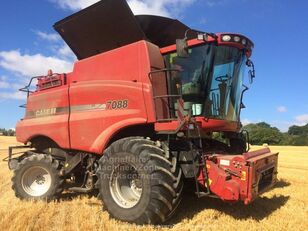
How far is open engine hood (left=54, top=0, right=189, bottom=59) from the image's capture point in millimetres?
6344

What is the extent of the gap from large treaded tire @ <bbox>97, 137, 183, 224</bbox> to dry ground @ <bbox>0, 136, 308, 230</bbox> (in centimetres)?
15

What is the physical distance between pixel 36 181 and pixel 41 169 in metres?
0.27

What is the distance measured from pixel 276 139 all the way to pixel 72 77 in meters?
45.5

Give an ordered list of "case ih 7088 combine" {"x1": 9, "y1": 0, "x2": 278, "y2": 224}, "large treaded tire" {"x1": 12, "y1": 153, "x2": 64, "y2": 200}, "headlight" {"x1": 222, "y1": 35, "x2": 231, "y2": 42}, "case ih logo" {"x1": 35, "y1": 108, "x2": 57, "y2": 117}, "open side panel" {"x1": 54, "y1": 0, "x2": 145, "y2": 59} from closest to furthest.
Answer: "case ih 7088 combine" {"x1": 9, "y1": 0, "x2": 278, "y2": 224}, "headlight" {"x1": 222, "y1": 35, "x2": 231, "y2": 42}, "open side panel" {"x1": 54, "y1": 0, "x2": 145, "y2": 59}, "large treaded tire" {"x1": 12, "y1": 153, "x2": 64, "y2": 200}, "case ih logo" {"x1": 35, "y1": 108, "x2": 57, "y2": 117}

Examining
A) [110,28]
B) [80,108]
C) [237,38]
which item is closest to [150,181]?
[80,108]

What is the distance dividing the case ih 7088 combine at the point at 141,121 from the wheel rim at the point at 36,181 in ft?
0.06

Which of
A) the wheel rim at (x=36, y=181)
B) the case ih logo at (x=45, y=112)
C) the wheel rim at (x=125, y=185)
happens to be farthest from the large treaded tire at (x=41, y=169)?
the wheel rim at (x=125, y=185)

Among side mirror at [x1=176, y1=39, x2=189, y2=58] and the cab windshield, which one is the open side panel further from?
side mirror at [x1=176, y1=39, x2=189, y2=58]

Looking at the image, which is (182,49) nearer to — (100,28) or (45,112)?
(100,28)

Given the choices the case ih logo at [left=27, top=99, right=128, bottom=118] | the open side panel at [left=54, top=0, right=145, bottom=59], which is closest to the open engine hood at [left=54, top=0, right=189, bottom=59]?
the open side panel at [left=54, top=0, right=145, bottom=59]

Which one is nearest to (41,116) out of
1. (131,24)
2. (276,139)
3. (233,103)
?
(131,24)

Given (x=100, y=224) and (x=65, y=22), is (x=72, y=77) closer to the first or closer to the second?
(x=65, y=22)

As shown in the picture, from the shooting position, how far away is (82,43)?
23.8 feet

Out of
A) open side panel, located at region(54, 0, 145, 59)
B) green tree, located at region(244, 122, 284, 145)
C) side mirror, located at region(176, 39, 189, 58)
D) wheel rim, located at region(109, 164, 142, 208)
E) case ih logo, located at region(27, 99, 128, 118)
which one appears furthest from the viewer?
green tree, located at region(244, 122, 284, 145)
